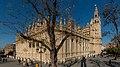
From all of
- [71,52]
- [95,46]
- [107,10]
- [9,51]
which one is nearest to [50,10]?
[107,10]

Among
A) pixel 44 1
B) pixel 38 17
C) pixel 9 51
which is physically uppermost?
pixel 44 1

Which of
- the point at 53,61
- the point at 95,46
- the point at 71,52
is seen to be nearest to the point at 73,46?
the point at 71,52

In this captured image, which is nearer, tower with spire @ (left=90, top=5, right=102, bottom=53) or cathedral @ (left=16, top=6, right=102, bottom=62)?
cathedral @ (left=16, top=6, right=102, bottom=62)

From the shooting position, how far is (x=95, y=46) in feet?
270

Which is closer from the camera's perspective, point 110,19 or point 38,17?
point 38,17

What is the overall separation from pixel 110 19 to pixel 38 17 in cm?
1603

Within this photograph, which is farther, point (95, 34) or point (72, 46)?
point (95, 34)

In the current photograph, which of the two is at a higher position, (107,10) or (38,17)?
(107,10)

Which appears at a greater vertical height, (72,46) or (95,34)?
(95,34)

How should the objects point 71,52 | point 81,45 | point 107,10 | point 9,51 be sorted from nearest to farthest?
point 107,10 < point 71,52 < point 81,45 < point 9,51

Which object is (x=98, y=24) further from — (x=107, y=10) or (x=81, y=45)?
(x=107, y=10)

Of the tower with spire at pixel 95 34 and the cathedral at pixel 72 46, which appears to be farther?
the tower with spire at pixel 95 34

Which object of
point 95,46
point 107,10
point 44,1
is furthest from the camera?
point 95,46

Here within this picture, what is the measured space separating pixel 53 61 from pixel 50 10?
4.11 meters
